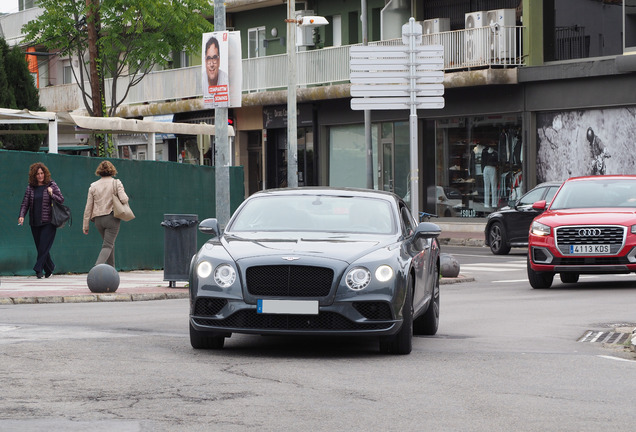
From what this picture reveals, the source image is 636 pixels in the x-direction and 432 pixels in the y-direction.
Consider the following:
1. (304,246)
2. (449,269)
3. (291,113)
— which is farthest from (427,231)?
(291,113)

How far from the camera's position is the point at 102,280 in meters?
17.2

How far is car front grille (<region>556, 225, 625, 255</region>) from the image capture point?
58.5ft

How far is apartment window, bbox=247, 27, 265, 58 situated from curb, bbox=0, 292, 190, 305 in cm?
3074

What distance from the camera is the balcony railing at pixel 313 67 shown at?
36.9 meters

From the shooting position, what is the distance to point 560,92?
35.5 metres

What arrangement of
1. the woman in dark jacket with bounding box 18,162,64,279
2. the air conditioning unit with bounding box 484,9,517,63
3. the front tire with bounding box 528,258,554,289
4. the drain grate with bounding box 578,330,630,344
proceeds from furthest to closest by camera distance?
1. the air conditioning unit with bounding box 484,9,517,63
2. the woman in dark jacket with bounding box 18,162,64,279
3. the front tire with bounding box 528,258,554,289
4. the drain grate with bounding box 578,330,630,344

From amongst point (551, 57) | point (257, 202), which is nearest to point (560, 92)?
point (551, 57)

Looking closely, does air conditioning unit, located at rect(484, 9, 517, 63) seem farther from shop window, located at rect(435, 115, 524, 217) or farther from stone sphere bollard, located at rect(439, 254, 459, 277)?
stone sphere bollard, located at rect(439, 254, 459, 277)

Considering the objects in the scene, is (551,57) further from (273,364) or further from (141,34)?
(273,364)

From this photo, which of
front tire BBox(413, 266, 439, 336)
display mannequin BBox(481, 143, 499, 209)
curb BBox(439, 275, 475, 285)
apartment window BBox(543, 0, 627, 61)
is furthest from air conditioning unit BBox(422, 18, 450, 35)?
front tire BBox(413, 266, 439, 336)

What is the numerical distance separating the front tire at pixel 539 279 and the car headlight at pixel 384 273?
8.64 meters

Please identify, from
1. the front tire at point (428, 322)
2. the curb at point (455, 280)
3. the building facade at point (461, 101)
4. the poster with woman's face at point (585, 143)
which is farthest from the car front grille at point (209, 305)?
the poster with woman's face at point (585, 143)

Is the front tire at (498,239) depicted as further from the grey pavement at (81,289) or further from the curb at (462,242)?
the grey pavement at (81,289)

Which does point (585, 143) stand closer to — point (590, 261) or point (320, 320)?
point (590, 261)
